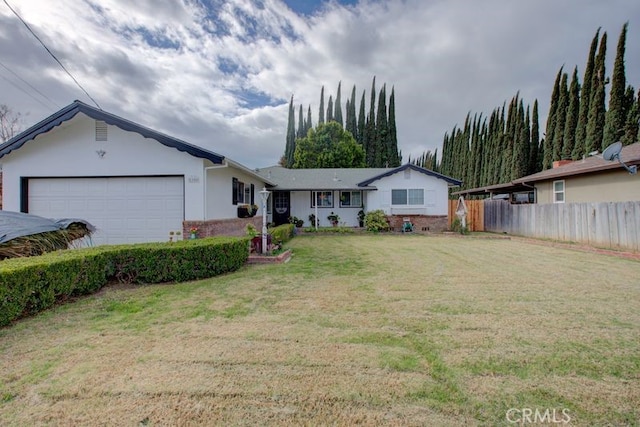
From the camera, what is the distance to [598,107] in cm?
1825

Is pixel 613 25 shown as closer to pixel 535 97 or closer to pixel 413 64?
pixel 535 97

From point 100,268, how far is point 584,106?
86.7 feet

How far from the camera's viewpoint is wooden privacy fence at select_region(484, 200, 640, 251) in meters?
9.48

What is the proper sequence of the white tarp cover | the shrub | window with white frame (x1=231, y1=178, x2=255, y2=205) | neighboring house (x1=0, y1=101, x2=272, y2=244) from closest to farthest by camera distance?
the white tarp cover < neighboring house (x1=0, y1=101, x2=272, y2=244) < window with white frame (x1=231, y1=178, x2=255, y2=205) < the shrub

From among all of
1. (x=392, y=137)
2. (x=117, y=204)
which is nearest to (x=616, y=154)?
(x=117, y=204)

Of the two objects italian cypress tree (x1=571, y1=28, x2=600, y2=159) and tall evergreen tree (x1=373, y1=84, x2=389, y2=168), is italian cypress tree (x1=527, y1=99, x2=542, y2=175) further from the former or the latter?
tall evergreen tree (x1=373, y1=84, x2=389, y2=168)

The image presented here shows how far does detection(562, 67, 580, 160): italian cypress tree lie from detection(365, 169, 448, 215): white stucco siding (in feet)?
33.4

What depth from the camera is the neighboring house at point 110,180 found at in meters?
8.91

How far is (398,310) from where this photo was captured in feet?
14.0

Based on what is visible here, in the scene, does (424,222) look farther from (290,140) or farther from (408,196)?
(290,140)

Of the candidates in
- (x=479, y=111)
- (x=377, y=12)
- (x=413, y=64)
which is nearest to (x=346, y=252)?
(x=377, y=12)

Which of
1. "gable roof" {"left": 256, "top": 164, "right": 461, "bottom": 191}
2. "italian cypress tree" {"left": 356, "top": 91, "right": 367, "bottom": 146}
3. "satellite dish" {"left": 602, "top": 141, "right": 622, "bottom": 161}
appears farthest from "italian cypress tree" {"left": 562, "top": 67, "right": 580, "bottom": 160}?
"italian cypress tree" {"left": 356, "top": 91, "right": 367, "bottom": 146}

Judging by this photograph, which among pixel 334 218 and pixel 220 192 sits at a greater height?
pixel 220 192

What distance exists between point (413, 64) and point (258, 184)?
10409mm
